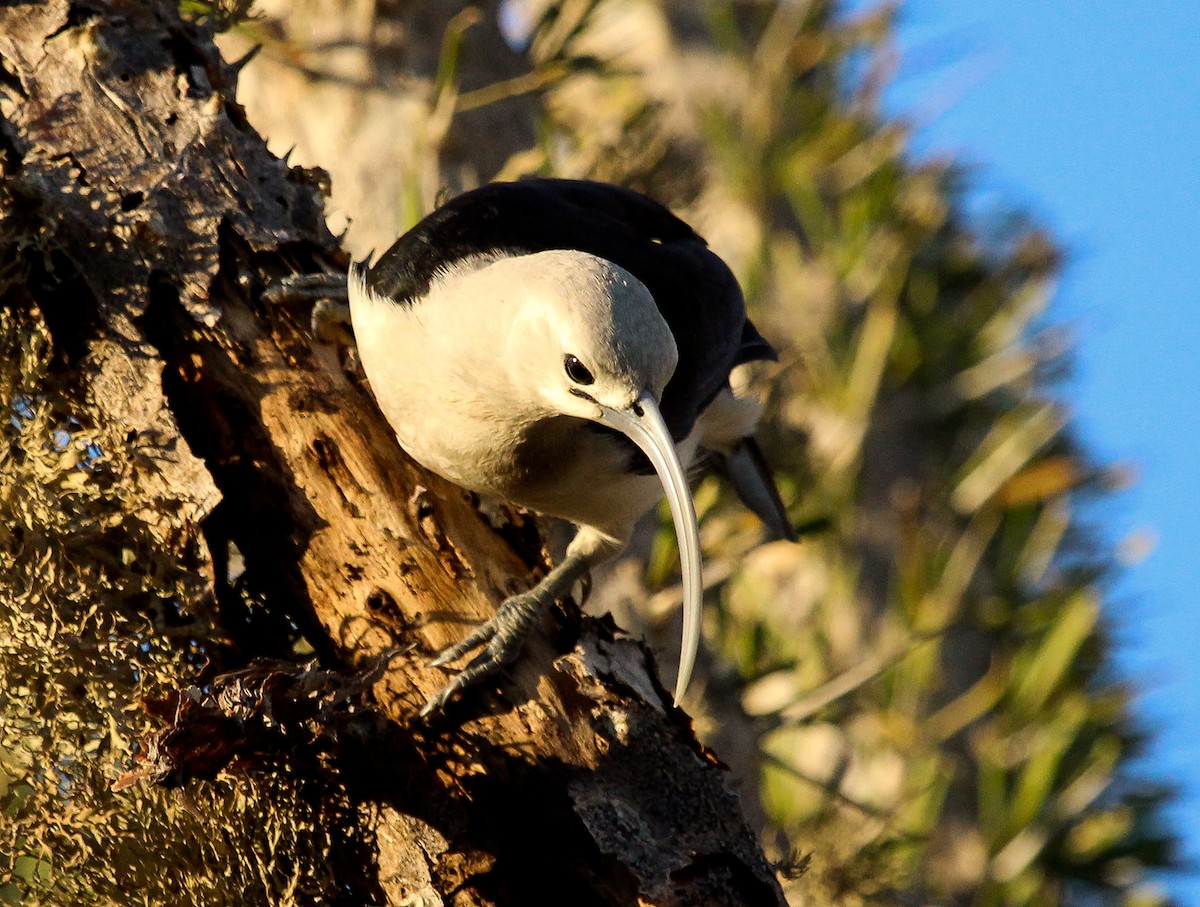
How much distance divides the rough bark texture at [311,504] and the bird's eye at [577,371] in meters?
0.36

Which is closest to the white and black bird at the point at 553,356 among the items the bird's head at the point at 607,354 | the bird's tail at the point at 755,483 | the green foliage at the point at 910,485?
the bird's head at the point at 607,354

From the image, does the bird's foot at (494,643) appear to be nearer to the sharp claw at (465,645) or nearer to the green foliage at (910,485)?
the sharp claw at (465,645)

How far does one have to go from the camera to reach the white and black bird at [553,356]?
1896 mm

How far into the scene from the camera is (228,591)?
2000 mm

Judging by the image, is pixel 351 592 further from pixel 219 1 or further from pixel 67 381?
pixel 219 1

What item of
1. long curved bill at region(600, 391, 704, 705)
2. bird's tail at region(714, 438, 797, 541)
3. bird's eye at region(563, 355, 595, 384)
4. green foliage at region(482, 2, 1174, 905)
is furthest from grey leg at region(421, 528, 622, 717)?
green foliage at region(482, 2, 1174, 905)

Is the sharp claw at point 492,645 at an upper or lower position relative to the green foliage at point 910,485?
lower

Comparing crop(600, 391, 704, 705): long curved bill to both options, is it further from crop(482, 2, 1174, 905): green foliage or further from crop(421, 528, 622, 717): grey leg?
crop(482, 2, 1174, 905): green foliage

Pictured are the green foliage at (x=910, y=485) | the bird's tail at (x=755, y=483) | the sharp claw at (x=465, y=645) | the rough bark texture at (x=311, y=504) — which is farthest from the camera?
the green foliage at (x=910, y=485)

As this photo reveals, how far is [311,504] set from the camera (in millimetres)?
2068

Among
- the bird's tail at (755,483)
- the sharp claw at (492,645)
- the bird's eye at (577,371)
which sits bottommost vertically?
the sharp claw at (492,645)

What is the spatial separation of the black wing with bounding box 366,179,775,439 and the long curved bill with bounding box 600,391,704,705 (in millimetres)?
288

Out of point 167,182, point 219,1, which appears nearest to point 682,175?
point 219,1

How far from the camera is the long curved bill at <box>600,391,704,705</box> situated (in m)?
1.87
